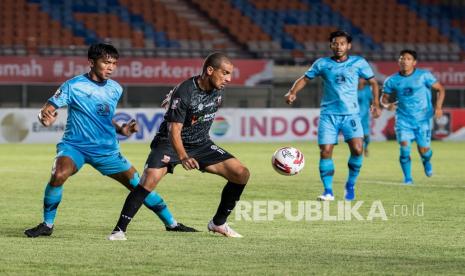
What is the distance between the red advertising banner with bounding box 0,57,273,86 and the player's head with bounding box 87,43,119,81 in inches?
763

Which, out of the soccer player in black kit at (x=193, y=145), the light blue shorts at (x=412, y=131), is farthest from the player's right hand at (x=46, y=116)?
the light blue shorts at (x=412, y=131)

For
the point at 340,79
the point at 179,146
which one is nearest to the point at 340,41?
the point at 340,79

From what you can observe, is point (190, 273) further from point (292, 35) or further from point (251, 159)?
point (292, 35)

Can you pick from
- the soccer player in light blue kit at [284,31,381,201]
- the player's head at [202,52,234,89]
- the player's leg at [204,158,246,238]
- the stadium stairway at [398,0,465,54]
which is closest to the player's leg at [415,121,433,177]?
the soccer player in light blue kit at [284,31,381,201]

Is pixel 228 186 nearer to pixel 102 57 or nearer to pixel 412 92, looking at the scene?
pixel 102 57

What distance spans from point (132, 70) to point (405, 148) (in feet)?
46.4

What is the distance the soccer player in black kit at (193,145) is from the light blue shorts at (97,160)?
0.48 metres

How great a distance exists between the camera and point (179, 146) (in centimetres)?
852

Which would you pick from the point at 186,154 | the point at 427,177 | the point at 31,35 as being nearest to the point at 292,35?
the point at 31,35

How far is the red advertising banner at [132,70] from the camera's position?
28.1 metres

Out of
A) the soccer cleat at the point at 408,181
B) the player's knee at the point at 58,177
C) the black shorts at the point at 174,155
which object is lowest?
the soccer cleat at the point at 408,181

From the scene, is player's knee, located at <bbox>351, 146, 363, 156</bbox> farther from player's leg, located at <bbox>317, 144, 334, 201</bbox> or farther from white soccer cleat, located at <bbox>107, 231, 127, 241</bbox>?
white soccer cleat, located at <bbox>107, 231, 127, 241</bbox>

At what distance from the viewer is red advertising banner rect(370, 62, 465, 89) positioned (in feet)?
103

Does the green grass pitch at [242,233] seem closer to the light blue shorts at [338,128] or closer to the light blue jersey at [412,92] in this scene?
the light blue shorts at [338,128]
